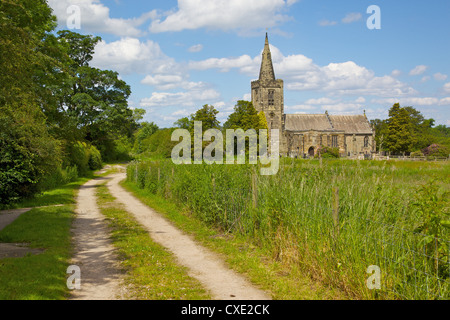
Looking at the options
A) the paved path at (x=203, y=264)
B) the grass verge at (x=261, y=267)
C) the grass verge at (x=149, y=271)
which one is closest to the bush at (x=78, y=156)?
the paved path at (x=203, y=264)

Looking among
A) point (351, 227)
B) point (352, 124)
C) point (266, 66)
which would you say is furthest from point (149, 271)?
point (352, 124)

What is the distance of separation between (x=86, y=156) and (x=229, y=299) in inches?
1426

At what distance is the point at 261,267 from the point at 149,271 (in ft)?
8.01

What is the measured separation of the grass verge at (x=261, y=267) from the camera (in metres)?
6.48

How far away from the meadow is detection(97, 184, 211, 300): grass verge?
2.28 meters

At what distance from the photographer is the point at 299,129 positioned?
81.9 m

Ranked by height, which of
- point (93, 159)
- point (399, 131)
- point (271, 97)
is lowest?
point (93, 159)

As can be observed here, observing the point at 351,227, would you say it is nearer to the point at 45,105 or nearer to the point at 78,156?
the point at 45,105

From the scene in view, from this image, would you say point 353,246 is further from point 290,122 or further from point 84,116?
point 290,122

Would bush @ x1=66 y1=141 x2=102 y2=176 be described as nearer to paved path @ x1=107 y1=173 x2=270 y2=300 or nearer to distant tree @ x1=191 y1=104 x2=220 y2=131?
distant tree @ x1=191 y1=104 x2=220 y2=131

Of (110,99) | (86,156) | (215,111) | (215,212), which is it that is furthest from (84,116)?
(215,212)

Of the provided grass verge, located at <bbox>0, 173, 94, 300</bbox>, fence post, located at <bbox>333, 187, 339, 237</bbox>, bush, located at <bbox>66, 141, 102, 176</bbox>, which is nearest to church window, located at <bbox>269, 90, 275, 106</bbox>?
bush, located at <bbox>66, 141, 102, 176</bbox>

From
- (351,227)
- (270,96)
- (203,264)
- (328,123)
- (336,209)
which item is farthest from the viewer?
(328,123)
